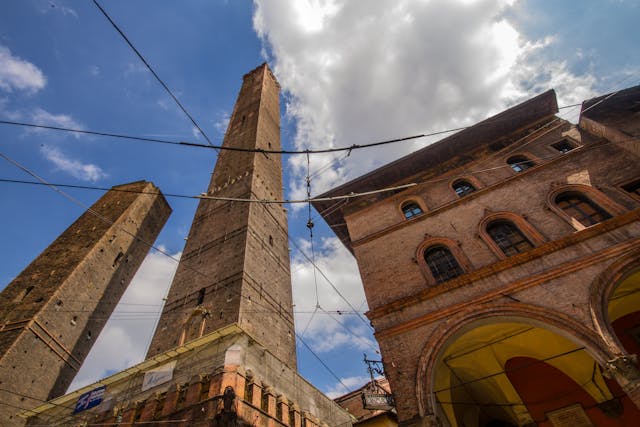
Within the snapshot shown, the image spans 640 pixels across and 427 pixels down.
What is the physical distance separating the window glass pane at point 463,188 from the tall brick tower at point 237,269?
8613 millimetres

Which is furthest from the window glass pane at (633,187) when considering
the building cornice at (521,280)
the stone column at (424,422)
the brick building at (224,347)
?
the brick building at (224,347)

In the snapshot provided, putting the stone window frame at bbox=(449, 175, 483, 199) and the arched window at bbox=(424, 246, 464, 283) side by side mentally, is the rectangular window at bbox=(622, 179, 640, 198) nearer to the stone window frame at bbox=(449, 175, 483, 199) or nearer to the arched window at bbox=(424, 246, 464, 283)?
the stone window frame at bbox=(449, 175, 483, 199)

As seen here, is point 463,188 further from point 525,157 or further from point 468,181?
point 525,157

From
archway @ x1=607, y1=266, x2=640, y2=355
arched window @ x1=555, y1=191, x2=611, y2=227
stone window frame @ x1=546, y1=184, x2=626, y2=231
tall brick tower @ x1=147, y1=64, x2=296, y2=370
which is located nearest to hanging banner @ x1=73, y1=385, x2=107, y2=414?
tall brick tower @ x1=147, y1=64, x2=296, y2=370

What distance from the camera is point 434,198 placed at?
12008 mm

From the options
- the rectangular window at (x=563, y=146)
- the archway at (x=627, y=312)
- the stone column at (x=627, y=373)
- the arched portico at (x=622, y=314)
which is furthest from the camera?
the rectangular window at (x=563, y=146)

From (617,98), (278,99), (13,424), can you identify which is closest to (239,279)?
(13,424)

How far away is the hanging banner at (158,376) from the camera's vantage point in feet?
30.2

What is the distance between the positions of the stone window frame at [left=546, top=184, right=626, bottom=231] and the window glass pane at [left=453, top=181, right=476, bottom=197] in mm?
2524

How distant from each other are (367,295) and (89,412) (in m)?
9.26

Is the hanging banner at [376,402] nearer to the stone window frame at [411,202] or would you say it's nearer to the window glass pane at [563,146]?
the stone window frame at [411,202]

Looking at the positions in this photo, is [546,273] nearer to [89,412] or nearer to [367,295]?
[367,295]

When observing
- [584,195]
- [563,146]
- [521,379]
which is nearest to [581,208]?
[584,195]

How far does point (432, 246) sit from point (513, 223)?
2389mm
